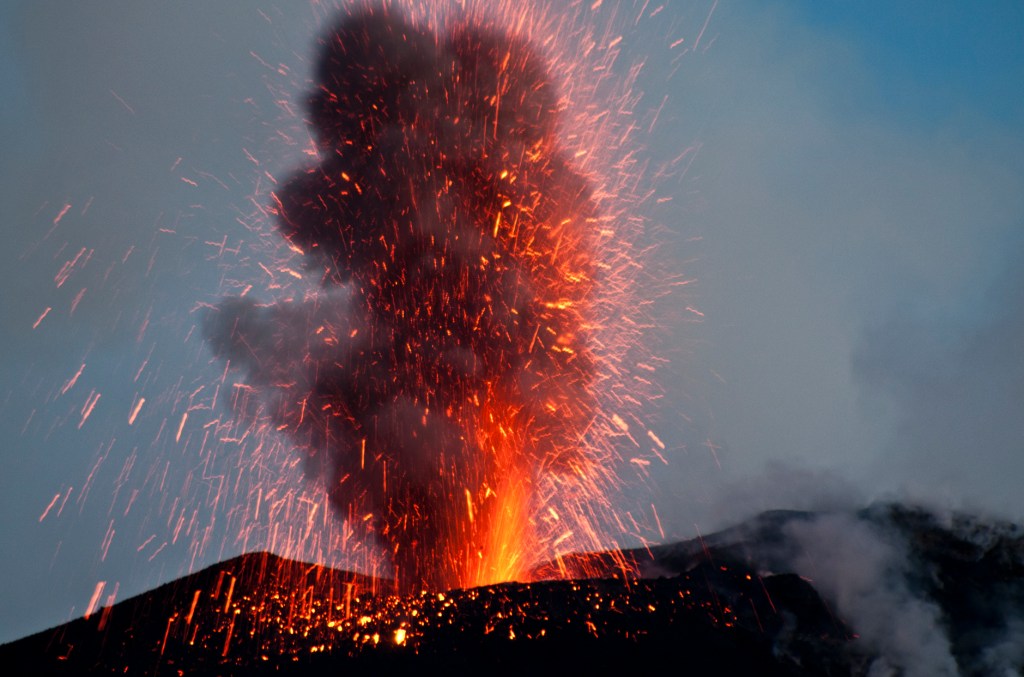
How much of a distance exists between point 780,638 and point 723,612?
1.49m

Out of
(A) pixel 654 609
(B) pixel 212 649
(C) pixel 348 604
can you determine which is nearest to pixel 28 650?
(B) pixel 212 649

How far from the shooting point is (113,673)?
12.9 metres

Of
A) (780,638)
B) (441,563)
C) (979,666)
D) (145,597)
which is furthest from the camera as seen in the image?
(441,563)

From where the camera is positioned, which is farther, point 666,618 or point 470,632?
point 666,618

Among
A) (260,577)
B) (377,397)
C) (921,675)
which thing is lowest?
(921,675)

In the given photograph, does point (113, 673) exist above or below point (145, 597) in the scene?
below

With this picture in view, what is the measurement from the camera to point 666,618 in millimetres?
15211

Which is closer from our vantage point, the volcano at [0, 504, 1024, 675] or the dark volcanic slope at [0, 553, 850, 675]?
the dark volcanic slope at [0, 553, 850, 675]

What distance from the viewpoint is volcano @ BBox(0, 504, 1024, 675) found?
13.2m

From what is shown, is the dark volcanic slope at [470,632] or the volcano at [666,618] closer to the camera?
the dark volcanic slope at [470,632]

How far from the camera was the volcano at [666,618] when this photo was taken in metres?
13.2

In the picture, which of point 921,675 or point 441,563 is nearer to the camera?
point 921,675

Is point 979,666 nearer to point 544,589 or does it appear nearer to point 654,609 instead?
point 654,609

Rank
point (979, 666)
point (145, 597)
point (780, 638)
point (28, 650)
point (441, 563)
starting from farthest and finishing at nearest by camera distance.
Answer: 1. point (441, 563)
2. point (145, 597)
3. point (979, 666)
4. point (780, 638)
5. point (28, 650)
